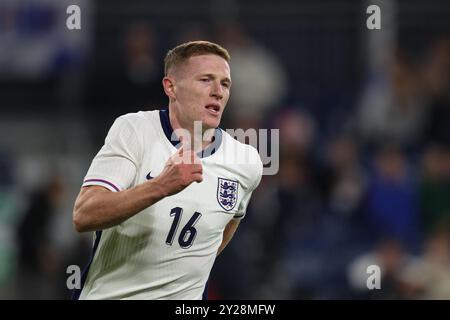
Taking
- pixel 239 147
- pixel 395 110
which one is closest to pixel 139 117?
pixel 239 147

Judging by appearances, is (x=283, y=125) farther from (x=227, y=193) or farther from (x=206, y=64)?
(x=206, y=64)

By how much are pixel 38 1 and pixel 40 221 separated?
11.6 ft

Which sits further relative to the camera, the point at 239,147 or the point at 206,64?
the point at 239,147

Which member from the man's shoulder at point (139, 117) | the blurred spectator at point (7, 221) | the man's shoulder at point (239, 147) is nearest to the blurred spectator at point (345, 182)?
the blurred spectator at point (7, 221)

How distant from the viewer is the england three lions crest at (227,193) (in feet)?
21.4

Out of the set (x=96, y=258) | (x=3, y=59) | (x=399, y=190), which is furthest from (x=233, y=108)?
(x=96, y=258)

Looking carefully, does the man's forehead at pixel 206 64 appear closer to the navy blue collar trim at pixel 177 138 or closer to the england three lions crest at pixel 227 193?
the navy blue collar trim at pixel 177 138

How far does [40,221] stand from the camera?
12.3 meters

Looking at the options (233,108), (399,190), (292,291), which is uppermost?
(233,108)

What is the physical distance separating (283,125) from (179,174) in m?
7.66

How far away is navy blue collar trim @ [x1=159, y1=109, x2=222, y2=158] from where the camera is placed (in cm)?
645

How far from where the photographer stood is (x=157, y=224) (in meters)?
6.28

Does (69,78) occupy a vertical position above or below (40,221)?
above

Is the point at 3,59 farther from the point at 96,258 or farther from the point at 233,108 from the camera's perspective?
the point at 96,258
